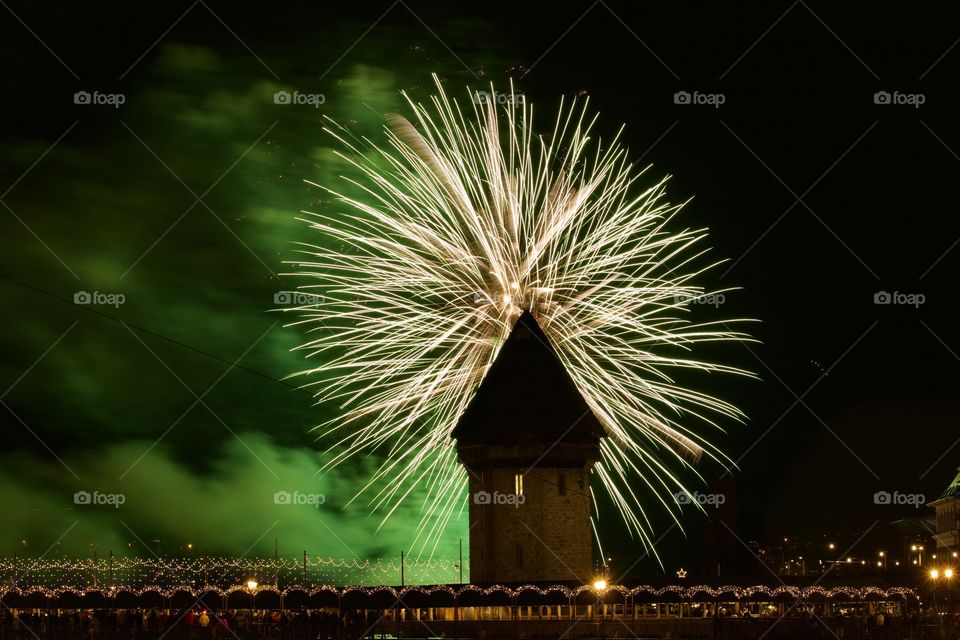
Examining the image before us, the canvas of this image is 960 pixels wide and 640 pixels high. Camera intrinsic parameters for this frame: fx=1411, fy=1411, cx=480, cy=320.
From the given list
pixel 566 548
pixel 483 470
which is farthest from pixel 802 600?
pixel 483 470

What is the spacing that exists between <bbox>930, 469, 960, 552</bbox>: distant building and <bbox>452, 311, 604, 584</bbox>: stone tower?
7212cm

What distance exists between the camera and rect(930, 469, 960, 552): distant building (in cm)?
12069

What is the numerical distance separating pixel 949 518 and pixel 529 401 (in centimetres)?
8072

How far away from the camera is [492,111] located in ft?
139

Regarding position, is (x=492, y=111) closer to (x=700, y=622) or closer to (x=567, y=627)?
(x=567, y=627)

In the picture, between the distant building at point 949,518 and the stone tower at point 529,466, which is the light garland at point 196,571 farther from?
the distant building at point 949,518

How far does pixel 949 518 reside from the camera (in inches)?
4943

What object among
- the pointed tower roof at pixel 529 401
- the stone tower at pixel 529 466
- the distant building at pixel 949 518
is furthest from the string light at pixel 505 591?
the distant building at pixel 949 518

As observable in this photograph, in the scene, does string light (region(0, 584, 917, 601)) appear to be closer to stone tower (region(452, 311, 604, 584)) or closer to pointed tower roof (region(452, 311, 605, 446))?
stone tower (region(452, 311, 604, 584))

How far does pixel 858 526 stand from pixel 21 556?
8585 cm

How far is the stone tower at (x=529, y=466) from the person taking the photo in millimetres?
55312

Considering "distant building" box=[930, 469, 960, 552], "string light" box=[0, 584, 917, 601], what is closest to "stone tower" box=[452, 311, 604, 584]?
"string light" box=[0, 584, 917, 601]

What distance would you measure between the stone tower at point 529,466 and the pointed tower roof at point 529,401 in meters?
0.04

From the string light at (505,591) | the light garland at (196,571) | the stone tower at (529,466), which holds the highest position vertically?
the stone tower at (529,466)
